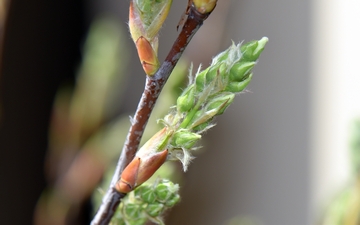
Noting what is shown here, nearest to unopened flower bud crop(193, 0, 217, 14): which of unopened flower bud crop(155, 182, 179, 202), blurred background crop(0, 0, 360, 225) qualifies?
unopened flower bud crop(155, 182, 179, 202)

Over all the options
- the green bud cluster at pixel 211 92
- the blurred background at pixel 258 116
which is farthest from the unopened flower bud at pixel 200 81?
the blurred background at pixel 258 116

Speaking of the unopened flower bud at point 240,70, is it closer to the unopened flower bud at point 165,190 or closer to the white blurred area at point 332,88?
the unopened flower bud at point 165,190

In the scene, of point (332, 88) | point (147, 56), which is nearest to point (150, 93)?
point (147, 56)

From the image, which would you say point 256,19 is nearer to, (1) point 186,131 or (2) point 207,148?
(2) point 207,148

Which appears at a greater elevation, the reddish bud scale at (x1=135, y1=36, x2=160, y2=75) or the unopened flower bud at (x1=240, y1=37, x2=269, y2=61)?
the unopened flower bud at (x1=240, y1=37, x2=269, y2=61)

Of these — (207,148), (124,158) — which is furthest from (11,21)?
(124,158)

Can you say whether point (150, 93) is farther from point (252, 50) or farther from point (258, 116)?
point (258, 116)

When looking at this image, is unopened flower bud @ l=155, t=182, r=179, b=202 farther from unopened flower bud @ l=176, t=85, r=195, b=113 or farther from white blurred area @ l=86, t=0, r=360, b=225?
white blurred area @ l=86, t=0, r=360, b=225
